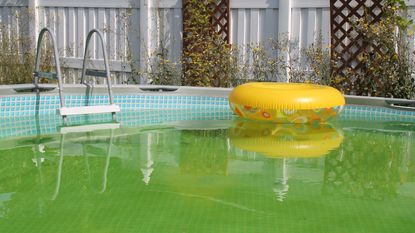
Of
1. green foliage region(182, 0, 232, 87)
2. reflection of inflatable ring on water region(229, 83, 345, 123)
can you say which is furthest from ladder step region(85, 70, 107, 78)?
green foliage region(182, 0, 232, 87)

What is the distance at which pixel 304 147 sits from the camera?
6.06 metres

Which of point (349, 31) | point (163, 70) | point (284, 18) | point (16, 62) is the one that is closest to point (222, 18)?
point (284, 18)

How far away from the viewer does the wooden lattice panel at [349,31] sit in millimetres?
8672

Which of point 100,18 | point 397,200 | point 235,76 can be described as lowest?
point 397,200

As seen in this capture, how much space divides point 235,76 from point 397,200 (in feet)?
17.4

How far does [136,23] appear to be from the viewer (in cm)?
1017

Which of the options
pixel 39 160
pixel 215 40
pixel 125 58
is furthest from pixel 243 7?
pixel 39 160

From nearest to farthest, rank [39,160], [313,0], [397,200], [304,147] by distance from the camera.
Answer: [397,200] → [39,160] → [304,147] → [313,0]

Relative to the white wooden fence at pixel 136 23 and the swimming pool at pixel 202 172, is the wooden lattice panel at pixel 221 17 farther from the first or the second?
the swimming pool at pixel 202 172

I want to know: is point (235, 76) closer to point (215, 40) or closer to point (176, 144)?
point (215, 40)

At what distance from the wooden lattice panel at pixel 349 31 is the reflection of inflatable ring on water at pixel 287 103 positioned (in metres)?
1.98

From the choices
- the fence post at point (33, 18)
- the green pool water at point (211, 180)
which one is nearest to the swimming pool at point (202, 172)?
the green pool water at point (211, 180)

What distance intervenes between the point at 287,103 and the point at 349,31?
2676 mm

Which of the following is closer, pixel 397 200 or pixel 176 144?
pixel 397 200
